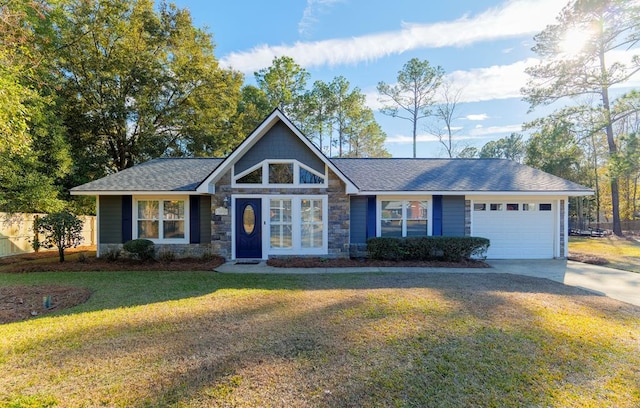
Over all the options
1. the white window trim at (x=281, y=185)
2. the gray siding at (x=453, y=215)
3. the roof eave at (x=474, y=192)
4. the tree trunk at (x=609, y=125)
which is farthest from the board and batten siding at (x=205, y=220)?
the tree trunk at (x=609, y=125)

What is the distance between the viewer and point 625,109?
19141 mm

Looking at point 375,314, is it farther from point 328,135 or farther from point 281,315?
point 328,135

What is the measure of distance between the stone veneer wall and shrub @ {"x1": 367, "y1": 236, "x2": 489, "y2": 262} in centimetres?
115

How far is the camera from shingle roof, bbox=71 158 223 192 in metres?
10.9

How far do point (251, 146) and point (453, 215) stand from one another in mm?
7829

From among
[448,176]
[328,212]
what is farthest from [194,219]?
[448,176]

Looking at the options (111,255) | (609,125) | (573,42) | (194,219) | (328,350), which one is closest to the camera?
(328,350)

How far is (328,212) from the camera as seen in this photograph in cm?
1066

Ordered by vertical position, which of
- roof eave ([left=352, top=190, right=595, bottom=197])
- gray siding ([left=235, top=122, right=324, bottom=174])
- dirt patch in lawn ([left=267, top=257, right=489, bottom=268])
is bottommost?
dirt patch in lawn ([left=267, top=257, right=489, bottom=268])

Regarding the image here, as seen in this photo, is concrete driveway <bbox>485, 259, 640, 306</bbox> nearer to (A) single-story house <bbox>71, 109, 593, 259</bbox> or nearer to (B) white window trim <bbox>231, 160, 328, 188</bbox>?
(A) single-story house <bbox>71, 109, 593, 259</bbox>

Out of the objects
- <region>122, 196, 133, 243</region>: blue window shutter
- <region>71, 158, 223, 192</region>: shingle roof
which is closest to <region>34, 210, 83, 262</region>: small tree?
<region>71, 158, 223, 192</region>: shingle roof

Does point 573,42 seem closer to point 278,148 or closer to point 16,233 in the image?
point 278,148

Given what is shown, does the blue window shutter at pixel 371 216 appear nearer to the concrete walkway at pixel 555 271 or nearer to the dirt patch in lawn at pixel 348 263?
the dirt patch in lawn at pixel 348 263

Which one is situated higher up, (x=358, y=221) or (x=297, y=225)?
(x=358, y=221)
